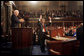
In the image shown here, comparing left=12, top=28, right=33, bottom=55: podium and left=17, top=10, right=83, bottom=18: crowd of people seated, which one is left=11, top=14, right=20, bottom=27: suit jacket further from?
left=17, top=10, right=83, bottom=18: crowd of people seated

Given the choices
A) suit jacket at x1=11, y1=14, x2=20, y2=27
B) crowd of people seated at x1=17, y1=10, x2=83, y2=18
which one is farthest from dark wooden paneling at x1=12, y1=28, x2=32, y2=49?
crowd of people seated at x1=17, y1=10, x2=83, y2=18

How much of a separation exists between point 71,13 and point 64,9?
816 mm

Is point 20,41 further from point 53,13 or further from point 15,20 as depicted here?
point 53,13

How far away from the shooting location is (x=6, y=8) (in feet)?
24.2

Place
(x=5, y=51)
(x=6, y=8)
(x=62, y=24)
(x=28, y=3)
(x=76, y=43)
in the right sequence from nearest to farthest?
(x=76, y=43) → (x=5, y=51) → (x=6, y=8) → (x=62, y=24) → (x=28, y=3)

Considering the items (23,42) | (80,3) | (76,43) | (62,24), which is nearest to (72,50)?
(76,43)

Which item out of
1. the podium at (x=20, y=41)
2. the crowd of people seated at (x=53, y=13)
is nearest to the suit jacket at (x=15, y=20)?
the podium at (x=20, y=41)

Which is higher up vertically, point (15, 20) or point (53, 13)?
point (53, 13)

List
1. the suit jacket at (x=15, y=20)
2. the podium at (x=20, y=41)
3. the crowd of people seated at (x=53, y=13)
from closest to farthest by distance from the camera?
the podium at (x=20, y=41), the suit jacket at (x=15, y=20), the crowd of people seated at (x=53, y=13)

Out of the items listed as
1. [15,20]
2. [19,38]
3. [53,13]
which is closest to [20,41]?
[19,38]

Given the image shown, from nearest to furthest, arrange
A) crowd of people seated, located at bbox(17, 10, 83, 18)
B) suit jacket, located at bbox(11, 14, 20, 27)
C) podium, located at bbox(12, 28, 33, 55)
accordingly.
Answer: podium, located at bbox(12, 28, 33, 55) < suit jacket, located at bbox(11, 14, 20, 27) < crowd of people seated, located at bbox(17, 10, 83, 18)

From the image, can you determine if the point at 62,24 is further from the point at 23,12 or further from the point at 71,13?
the point at 23,12

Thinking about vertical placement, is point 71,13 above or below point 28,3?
below

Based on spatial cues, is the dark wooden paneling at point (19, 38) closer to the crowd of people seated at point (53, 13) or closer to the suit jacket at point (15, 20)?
the suit jacket at point (15, 20)
